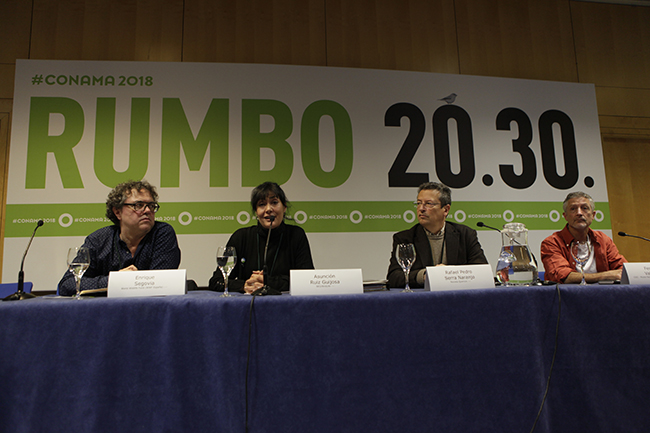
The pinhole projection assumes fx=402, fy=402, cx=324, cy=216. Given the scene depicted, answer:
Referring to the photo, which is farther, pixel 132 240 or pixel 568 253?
pixel 568 253

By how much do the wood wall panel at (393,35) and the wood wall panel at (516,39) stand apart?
0.52ft

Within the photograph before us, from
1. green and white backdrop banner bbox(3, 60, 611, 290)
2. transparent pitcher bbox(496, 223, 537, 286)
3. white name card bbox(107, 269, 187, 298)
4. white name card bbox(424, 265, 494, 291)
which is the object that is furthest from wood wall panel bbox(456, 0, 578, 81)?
white name card bbox(107, 269, 187, 298)

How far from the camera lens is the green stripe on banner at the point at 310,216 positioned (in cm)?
289

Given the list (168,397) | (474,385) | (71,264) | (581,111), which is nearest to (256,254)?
(71,264)

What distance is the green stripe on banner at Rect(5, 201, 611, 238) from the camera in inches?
114

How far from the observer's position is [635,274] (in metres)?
1.35

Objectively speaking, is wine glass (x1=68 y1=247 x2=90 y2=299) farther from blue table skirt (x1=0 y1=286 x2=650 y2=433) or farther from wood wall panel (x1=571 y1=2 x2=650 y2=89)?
wood wall panel (x1=571 y1=2 x2=650 y2=89)

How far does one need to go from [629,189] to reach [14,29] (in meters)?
5.60

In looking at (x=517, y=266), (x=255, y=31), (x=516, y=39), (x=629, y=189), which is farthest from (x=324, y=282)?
(x=629, y=189)

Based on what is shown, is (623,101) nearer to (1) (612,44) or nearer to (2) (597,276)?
(1) (612,44)

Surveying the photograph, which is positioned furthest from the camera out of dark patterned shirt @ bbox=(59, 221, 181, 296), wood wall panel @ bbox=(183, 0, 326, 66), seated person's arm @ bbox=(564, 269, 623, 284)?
wood wall panel @ bbox=(183, 0, 326, 66)

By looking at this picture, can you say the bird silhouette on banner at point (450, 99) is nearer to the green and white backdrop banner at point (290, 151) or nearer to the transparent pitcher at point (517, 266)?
the green and white backdrop banner at point (290, 151)

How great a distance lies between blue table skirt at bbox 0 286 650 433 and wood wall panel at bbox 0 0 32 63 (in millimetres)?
3181

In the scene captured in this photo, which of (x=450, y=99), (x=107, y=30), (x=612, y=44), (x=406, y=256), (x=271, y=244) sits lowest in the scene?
(x=406, y=256)
